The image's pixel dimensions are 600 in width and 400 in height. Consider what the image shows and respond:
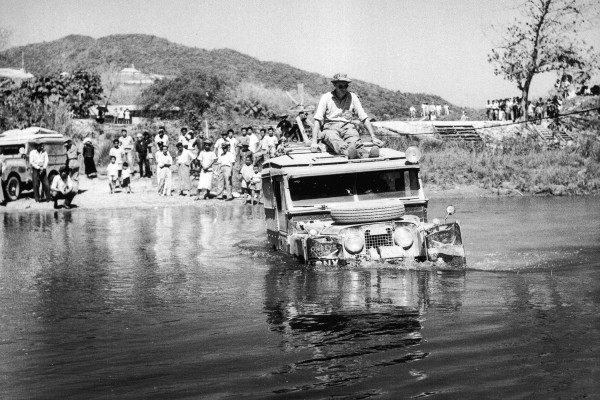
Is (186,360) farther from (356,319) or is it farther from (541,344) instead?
(541,344)

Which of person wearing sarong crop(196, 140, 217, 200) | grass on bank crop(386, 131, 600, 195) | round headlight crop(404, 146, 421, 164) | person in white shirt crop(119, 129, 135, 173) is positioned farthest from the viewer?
grass on bank crop(386, 131, 600, 195)

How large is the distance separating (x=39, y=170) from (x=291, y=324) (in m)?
18.3

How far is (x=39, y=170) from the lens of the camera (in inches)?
1014

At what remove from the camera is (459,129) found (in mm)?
34375

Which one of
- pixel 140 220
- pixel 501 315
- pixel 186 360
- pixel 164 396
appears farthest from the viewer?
pixel 140 220

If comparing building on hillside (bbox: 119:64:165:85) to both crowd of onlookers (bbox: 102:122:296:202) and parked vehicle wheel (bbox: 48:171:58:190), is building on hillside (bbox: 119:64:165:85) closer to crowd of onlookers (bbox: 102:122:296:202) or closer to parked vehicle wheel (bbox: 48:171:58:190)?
crowd of onlookers (bbox: 102:122:296:202)

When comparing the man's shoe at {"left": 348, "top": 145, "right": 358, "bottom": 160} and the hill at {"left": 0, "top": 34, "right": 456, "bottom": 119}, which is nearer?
the man's shoe at {"left": 348, "top": 145, "right": 358, "bottom": 160}

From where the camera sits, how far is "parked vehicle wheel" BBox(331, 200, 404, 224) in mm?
12180

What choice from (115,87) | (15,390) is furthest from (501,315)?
(115,87)

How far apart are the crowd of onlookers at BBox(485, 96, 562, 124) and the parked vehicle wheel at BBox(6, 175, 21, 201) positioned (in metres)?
20.7

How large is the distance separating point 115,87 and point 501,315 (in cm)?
4446

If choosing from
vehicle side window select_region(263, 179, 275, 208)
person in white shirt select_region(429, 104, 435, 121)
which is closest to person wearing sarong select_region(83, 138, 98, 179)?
vehicle side window select_region(263, 179, 275, 208)

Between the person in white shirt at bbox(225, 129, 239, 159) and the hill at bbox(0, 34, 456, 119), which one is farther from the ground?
the hill at bbox(0, 34, 456, 119)

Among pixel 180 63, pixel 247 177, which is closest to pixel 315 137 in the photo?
pixel 247 177
